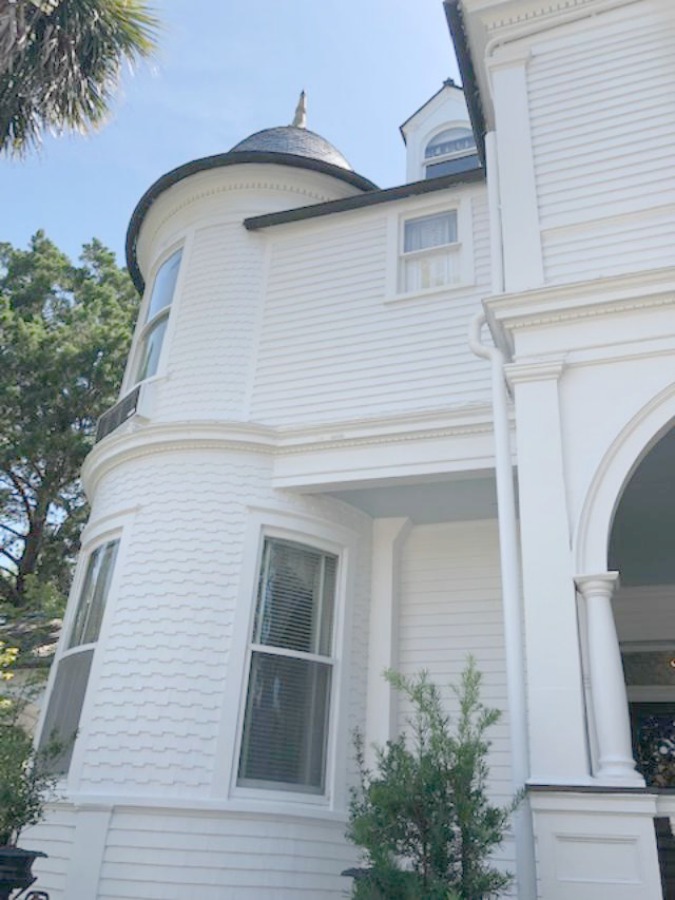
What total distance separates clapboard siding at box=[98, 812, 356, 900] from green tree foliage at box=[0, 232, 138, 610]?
32.6 feet

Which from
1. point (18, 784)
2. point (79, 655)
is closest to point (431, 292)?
point (79, 655)

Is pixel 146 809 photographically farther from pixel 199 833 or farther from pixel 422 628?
pixel 422 628

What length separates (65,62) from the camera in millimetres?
8047

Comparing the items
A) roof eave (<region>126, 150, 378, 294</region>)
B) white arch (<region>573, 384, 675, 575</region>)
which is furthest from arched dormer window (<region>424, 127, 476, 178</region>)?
white arch (<region>573, 384, 675, 575</region>)

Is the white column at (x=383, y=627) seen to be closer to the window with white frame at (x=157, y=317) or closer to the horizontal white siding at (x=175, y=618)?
the horizontal white siding at (x=175, y=618)

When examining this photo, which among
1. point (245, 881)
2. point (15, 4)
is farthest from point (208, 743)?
point (15, 4)

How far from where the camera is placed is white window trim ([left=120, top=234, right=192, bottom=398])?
25.7 ft

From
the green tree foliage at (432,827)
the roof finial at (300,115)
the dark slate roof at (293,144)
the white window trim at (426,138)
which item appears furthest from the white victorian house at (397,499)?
the roof finial at (300,115)

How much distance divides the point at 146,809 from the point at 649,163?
239 inches

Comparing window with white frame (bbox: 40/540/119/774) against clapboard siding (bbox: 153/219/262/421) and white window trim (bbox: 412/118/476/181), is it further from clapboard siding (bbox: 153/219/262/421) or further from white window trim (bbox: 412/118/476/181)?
white window trim (bbox: 412/118/476/181)

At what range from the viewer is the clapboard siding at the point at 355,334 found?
6.88m

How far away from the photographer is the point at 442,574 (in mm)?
7059

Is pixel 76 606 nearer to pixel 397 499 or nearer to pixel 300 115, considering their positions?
pixel 397 499

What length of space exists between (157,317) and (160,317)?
59mm
